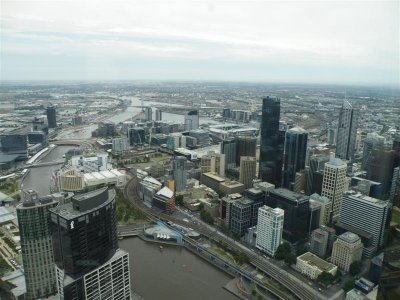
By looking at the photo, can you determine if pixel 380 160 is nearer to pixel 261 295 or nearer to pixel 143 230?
pixel 261 295

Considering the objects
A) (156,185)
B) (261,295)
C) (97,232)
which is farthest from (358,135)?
(97,232)

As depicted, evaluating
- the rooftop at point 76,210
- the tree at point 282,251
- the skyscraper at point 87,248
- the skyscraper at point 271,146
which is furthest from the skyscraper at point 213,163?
the rooftop at point 76,210

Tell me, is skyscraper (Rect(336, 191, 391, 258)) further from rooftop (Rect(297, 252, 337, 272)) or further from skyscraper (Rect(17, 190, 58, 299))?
skyscraper (Rect(17, 190, 58, 299))

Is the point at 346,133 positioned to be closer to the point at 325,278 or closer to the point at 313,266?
the point at 313,266

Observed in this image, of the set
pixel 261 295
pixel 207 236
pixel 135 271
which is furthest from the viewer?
pixel 207 236

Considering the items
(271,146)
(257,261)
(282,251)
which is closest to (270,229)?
(282,251)

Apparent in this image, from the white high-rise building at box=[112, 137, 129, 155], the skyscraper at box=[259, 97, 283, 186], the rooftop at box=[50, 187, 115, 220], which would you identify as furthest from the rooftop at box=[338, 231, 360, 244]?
the white high-rise building at box=[112, 137, 129, 155]
